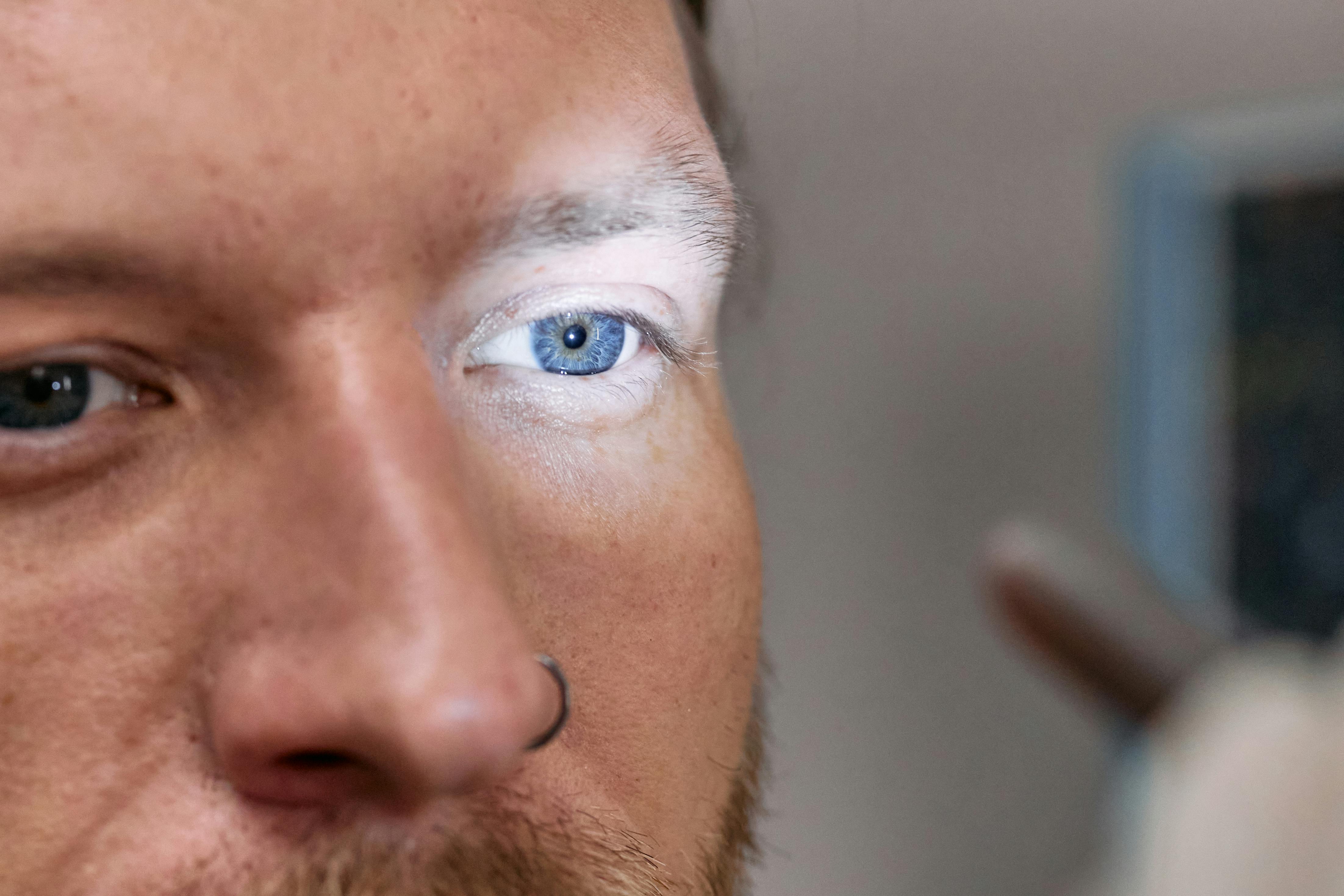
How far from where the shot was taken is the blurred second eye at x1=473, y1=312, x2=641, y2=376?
7.4 inches

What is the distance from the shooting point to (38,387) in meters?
0.16

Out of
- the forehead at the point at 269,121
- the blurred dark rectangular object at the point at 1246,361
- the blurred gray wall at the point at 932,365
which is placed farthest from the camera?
the blurred dark rectangular object at the point at 1246,361

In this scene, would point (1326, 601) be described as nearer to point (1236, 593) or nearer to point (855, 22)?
point (1236, 593)

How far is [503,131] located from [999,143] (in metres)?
0.39

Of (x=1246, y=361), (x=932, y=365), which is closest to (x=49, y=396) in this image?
(x=932, y=365)

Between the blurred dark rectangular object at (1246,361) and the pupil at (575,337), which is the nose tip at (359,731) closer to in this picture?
the pupil at (575,337)

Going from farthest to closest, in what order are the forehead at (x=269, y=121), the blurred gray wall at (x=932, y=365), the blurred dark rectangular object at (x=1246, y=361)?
the blurred dark rectangular object at (x=1246, y=361), the blurred gray wall at (x=932, y=365), the forehead at (x=269, y=121)

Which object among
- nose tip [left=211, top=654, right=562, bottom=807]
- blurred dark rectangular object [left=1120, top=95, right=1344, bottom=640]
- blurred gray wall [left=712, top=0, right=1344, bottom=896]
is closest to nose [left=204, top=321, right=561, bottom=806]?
nose tip [left=211, top=654, right=562, bottom=807]

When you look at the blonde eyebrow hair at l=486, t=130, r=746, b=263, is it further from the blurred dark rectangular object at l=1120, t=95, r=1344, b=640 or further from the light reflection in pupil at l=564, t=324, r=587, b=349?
the blurred dark rectangular object at l=1120, t=95, r=1344, b=640

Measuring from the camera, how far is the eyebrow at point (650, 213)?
174mm

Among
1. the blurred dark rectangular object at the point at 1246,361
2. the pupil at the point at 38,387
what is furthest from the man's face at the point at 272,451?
the blurred dark rectangular object at the point at 1246,361

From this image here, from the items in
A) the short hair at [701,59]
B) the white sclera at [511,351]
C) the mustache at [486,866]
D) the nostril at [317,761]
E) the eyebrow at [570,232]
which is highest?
the short hair at [701,59]

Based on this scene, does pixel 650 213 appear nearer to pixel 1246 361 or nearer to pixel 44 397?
pixel 44 397

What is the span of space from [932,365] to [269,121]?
0.47 m
